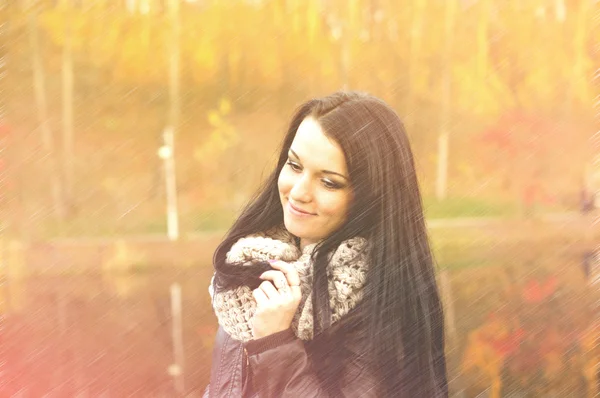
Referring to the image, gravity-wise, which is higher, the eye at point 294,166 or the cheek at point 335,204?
the eye at point 294,166

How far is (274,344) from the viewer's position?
777 mm

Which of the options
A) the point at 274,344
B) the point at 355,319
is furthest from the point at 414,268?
the point at 274,344

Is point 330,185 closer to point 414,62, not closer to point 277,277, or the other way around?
point 277,277

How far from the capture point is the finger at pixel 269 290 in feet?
2.54

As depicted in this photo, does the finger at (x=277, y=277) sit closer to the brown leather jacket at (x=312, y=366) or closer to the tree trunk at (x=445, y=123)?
the brown leather jacket at (x=312, y=366)

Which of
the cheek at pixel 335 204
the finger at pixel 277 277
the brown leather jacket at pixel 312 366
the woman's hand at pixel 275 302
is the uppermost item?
the cheek at pixel 335 204

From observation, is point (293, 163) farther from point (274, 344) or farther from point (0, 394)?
point (0, 394)

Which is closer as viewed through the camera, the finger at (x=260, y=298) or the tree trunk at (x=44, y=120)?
the finger at (x=260, y=298)

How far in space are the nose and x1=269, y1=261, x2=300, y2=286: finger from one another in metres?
0.08

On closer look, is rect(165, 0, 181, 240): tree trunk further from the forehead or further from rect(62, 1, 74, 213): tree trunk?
the forehead

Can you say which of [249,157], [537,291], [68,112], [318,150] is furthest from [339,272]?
[68,112]

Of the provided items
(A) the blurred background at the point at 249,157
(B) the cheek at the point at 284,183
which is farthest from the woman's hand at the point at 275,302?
(A) the blurred background at the point at 249,157

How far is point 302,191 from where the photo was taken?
2.57ft

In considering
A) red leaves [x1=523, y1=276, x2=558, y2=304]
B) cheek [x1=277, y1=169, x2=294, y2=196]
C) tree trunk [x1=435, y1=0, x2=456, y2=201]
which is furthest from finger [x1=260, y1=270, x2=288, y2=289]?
red leaves [x1=523, y1=276, x2=558, y2=304]
